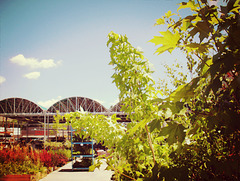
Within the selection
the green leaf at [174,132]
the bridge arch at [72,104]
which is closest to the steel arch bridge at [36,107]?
the bridge arch at [72,104]

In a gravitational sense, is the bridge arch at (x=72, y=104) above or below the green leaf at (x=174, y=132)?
above

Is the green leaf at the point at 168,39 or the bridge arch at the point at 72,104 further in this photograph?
the bridge arch at the point at 72,104

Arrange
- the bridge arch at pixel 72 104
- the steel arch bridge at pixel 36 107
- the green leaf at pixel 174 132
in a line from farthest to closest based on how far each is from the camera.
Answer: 1. the bridge arch at pixel 72 104
2. the steel arch bridge at pixel 36 107
3. the green leaf at pixel 174 132

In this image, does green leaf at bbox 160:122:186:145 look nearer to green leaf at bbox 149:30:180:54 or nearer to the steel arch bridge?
green leaf at bbox 149:30:180:54

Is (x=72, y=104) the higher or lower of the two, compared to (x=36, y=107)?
higher

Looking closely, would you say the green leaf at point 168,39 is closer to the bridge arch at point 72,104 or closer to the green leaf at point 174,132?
the green leaf at point 174,132

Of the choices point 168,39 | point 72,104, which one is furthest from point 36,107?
point 168,39

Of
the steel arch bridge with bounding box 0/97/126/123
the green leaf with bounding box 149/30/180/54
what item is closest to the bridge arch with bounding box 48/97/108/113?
the steel arch bridge with bounding box 0/97/126/123

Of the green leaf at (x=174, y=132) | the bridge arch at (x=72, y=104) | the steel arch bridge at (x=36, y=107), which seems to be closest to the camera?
the green leaf at (x=174, y=132)

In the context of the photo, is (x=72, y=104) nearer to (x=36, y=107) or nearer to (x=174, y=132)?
(x=36, y=107)

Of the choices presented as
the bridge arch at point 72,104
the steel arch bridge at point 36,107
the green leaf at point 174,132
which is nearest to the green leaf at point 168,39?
the green leaf at point 174,132

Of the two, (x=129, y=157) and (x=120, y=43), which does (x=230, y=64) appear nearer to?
(x=120, y=43)

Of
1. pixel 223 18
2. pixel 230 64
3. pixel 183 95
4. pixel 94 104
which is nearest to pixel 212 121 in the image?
pixel 183 95

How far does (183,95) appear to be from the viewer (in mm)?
770
